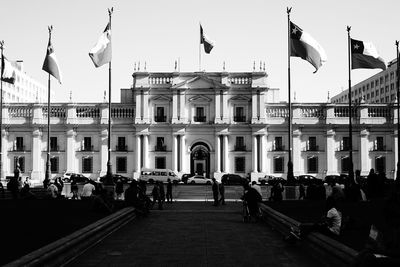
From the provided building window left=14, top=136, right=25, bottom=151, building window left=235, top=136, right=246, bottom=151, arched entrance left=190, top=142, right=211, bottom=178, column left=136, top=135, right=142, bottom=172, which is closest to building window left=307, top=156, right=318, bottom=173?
building window left=235, top=136, right=246, bottom=151

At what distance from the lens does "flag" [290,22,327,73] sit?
29938mm

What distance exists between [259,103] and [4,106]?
105ft

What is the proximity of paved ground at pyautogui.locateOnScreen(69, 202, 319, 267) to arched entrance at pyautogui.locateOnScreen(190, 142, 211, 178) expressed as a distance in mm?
48661

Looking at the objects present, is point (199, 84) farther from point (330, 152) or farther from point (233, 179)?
point (330, 152)

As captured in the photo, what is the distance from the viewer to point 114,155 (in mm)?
68562

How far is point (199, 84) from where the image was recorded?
68.0 metres

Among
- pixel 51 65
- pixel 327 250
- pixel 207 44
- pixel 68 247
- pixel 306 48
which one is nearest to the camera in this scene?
pixel 327 250

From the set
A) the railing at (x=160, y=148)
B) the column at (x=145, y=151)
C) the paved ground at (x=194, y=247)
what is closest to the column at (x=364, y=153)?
the railing at (x=160, y=148)

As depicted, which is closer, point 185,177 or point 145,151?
point 185,177

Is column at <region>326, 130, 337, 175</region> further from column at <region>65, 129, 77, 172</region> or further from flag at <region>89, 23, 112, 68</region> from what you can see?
flag at <region>89, 23, 112, 68</region>

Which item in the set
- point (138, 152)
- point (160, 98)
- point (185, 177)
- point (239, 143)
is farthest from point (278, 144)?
point (138, 152)

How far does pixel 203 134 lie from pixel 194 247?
2133 inches

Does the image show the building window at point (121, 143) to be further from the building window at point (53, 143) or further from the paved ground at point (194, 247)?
the paved ground at point (194, 247)

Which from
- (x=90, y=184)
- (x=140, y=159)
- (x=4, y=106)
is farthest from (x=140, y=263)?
(x=4, y=106)
